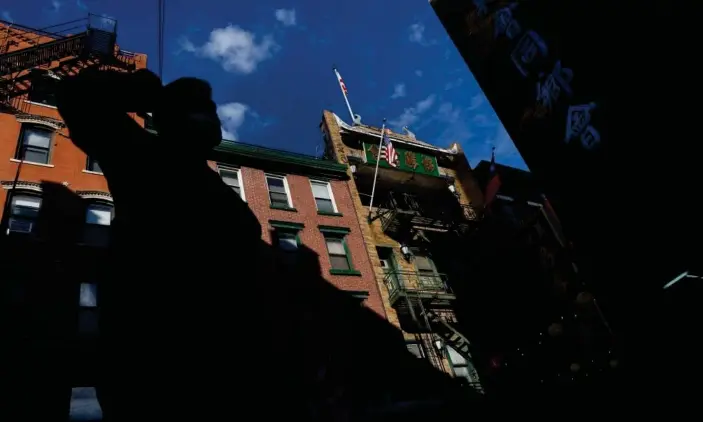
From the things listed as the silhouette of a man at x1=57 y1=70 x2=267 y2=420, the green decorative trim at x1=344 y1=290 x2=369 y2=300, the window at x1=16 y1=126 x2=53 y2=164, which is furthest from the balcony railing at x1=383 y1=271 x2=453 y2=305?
the silhouette of a man at x1=57 y1=70 x2=267 y2=420

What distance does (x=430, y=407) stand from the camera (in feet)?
8.91

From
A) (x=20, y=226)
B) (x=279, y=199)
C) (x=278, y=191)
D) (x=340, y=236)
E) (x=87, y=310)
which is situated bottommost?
(x=87, y=310)

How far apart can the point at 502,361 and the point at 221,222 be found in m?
17.7

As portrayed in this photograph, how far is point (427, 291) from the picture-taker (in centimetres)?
1919

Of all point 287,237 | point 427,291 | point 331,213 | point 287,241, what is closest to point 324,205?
point 331,213

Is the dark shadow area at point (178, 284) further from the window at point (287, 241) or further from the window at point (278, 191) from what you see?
the window at point (278, 191)

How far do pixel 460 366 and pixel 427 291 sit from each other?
3.59 m

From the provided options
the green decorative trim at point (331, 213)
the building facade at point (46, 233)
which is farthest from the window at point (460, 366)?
the building facade at point (46, 233)

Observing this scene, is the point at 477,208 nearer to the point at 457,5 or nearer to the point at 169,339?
the point at 457,5

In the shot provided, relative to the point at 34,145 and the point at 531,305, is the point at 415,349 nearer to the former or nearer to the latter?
the point at 531,305

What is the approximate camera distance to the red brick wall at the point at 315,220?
18.9m

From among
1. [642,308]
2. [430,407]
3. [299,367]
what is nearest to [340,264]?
[299,367]

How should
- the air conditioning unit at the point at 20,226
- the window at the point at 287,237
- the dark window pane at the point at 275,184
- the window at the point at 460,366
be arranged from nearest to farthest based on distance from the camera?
the air conditioning unit at the point at 20,226
the window at the point at 460,366
the window at the point at 287,237
the dark window pane at the point at 275,184

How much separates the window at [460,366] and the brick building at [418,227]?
1.6 inches
